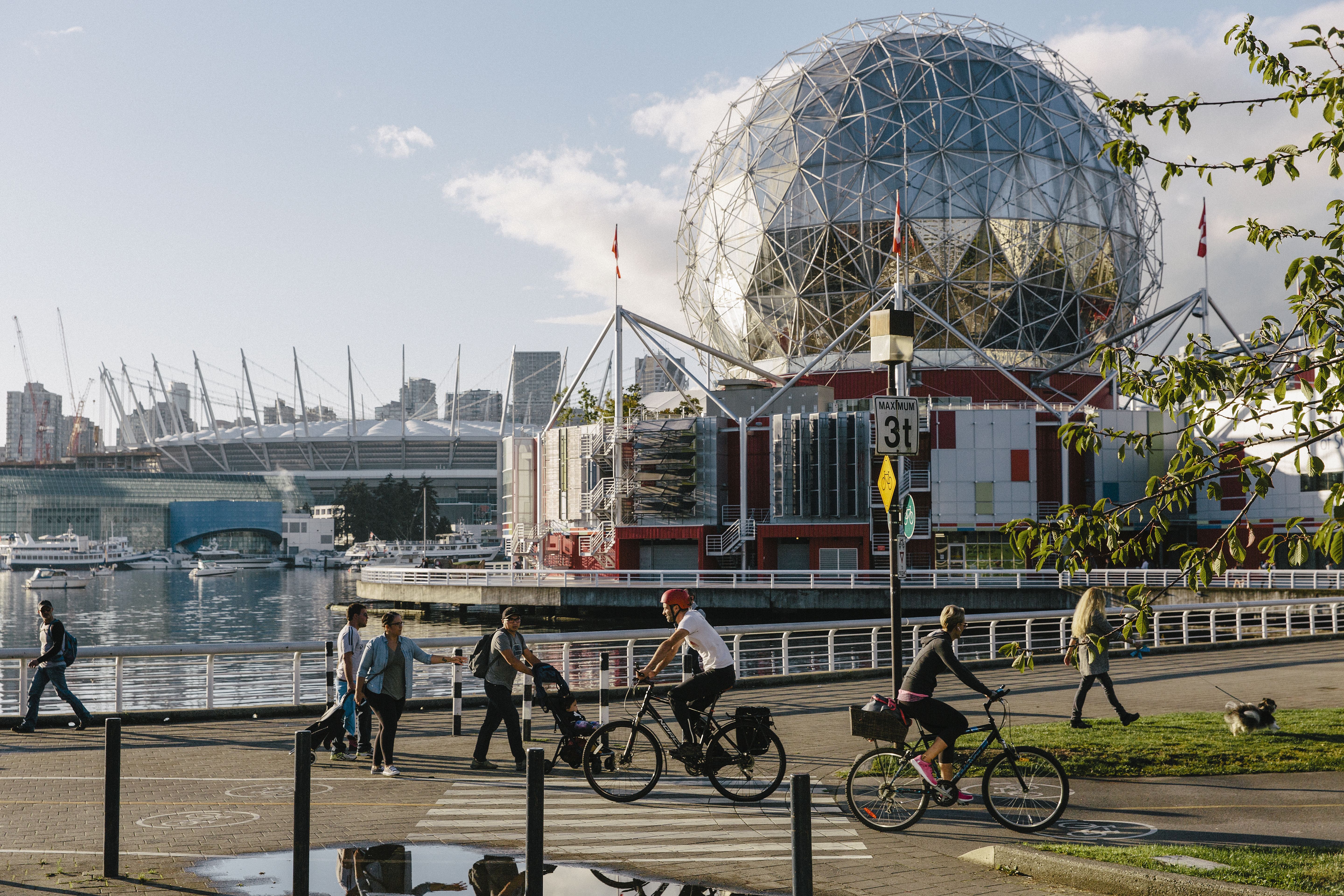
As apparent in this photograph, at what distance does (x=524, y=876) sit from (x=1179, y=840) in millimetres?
5075

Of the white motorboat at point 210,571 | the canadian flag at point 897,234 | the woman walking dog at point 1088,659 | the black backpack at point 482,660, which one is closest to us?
the black backpack at point 482,660

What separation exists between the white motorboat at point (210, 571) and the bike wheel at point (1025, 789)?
119m

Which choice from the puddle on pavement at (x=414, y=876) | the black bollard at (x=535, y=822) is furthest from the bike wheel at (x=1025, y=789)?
the black bollard at (x=535, y=822)

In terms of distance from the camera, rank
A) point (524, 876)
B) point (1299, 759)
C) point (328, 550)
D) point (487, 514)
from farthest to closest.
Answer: point (487, 514) → point (328, 550) → point (1299, 759) → point (524, 876)

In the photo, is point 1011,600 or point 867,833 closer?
point 867,833

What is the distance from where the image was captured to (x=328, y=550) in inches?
6319

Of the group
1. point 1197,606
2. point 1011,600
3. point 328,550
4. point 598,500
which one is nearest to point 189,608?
point 598,500

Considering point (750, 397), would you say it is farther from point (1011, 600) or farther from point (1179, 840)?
point (1179, 840)

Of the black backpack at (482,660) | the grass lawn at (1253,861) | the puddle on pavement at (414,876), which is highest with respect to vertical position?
the black backpack at (482,660)

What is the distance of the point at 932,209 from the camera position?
66.6 meters

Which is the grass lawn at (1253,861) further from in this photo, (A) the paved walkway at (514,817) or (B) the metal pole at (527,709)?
(B) the metal pole at (527,709)

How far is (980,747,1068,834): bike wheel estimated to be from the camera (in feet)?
33.2

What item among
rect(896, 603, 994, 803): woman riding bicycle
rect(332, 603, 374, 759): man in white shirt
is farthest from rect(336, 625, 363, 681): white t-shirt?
rect(896, 603, 994, 803): woman riding bicycle

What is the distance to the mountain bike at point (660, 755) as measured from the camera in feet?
38.1
